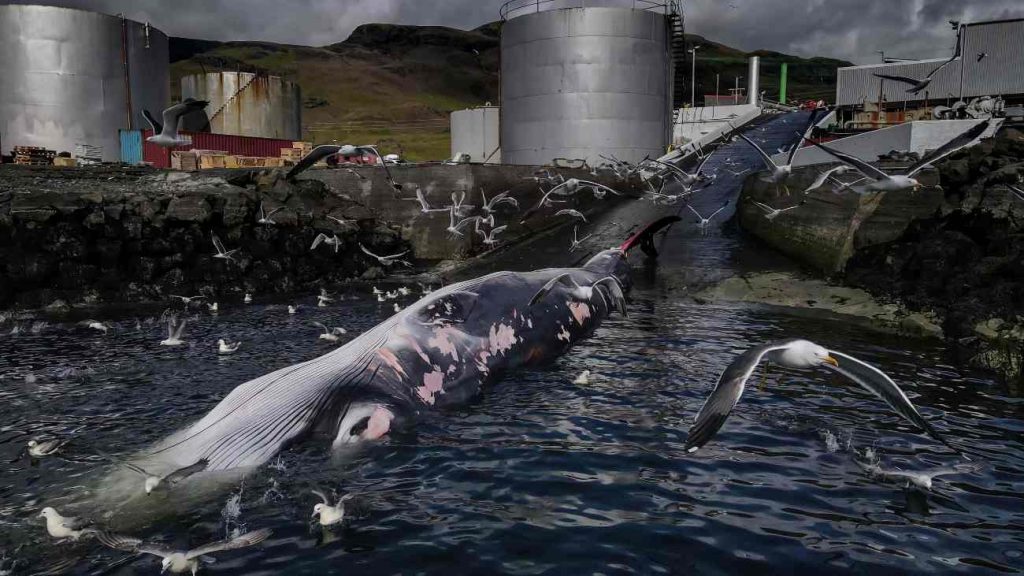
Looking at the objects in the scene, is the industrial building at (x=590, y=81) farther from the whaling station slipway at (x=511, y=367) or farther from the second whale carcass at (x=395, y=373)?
the second whale carcass at (x=395, y=373)

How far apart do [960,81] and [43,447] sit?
6914 centimetres

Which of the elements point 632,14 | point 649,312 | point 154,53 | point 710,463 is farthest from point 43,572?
point 154,53

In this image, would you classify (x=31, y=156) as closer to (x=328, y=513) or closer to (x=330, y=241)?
(x=330, y=241)

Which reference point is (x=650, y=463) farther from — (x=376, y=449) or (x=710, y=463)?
(x=376, y=449)

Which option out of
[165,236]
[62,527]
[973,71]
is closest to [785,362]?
[62,527]

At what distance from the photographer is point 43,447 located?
320 inches

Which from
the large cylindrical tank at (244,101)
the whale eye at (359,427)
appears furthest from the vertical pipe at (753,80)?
the whale eye at (359,427)

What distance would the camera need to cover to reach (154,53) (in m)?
45.3

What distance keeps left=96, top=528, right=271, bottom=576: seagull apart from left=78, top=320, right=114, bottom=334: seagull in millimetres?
11966

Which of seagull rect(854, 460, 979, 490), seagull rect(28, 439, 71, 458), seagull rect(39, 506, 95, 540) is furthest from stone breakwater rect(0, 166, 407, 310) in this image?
seagull rect(854, 460, 979, 490)

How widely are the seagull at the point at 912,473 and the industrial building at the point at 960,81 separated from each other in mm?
42934

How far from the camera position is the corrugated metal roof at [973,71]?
53.3 m

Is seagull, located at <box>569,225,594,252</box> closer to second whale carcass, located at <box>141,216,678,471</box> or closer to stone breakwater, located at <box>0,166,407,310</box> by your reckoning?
stone breakwater, located at <box>0,166,407,310</box>

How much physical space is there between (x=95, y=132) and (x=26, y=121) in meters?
3.46
